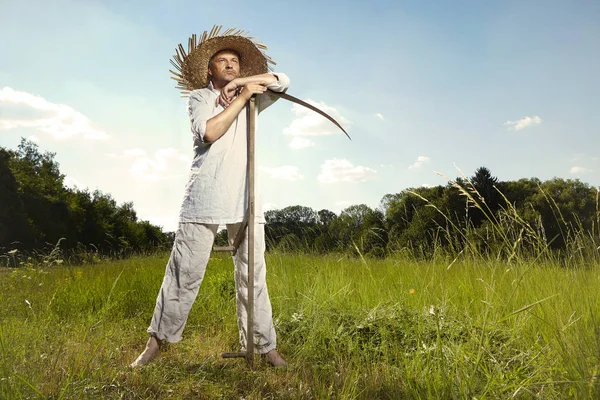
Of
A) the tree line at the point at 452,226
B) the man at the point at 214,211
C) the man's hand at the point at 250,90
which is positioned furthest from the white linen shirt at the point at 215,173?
the tree line at the point at 452,226

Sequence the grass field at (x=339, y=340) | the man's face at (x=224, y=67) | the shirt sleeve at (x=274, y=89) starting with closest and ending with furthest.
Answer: the grass field at (x=339, y=340)
the shirt sleeve at (x=274, y=89)
the man's face at (x=224, y=67)

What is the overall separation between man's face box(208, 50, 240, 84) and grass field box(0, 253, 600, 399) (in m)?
1.92

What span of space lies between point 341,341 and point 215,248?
116 cm

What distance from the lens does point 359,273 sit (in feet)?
18.9

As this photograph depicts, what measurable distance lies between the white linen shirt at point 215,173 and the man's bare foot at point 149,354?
0.84 meters

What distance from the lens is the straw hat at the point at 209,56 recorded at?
3582mm

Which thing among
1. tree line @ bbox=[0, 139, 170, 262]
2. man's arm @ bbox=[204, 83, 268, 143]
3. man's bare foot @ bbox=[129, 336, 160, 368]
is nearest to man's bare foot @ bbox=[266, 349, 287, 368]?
man's bare foot @ bbox=[129, 336, 160, 368]

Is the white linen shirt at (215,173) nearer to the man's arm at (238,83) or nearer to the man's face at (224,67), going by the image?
the man's arm at (238,83)

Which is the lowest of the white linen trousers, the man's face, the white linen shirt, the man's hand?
the white linen trousers

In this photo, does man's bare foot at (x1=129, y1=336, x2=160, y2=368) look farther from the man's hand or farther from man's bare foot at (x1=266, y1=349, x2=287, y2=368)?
the man's hand

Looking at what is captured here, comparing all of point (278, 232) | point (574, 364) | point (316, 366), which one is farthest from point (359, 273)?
point (574, 364)

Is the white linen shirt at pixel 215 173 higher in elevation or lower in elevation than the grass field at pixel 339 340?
higher

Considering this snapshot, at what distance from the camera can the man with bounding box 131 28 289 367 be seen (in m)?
3.25

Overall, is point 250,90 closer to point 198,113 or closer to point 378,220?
point 198,113
